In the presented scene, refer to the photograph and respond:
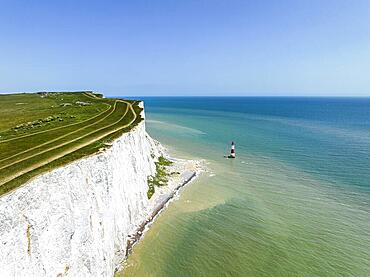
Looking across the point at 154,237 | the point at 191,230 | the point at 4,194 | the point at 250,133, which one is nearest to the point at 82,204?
the point at 4,194

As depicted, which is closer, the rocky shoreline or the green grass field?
the green grass field

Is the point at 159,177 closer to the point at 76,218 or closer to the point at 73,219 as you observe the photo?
the point at 76,218

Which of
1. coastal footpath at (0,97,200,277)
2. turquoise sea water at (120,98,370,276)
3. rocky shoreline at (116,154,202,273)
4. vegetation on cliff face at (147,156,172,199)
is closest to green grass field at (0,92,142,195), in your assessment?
coastal footpath at (0,97,200,277)

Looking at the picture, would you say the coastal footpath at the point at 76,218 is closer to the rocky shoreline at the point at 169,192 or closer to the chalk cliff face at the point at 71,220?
the chalk cliff face at the point at 71,220

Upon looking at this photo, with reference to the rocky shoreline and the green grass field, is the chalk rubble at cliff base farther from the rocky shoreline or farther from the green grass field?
the green grass field

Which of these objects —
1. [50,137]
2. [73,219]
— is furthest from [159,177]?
[73,219]

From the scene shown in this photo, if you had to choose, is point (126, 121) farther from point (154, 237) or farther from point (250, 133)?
point (250, 133)

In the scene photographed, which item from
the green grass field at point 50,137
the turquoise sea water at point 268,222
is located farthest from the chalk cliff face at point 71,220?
the turquoise sea water at point 268,222
